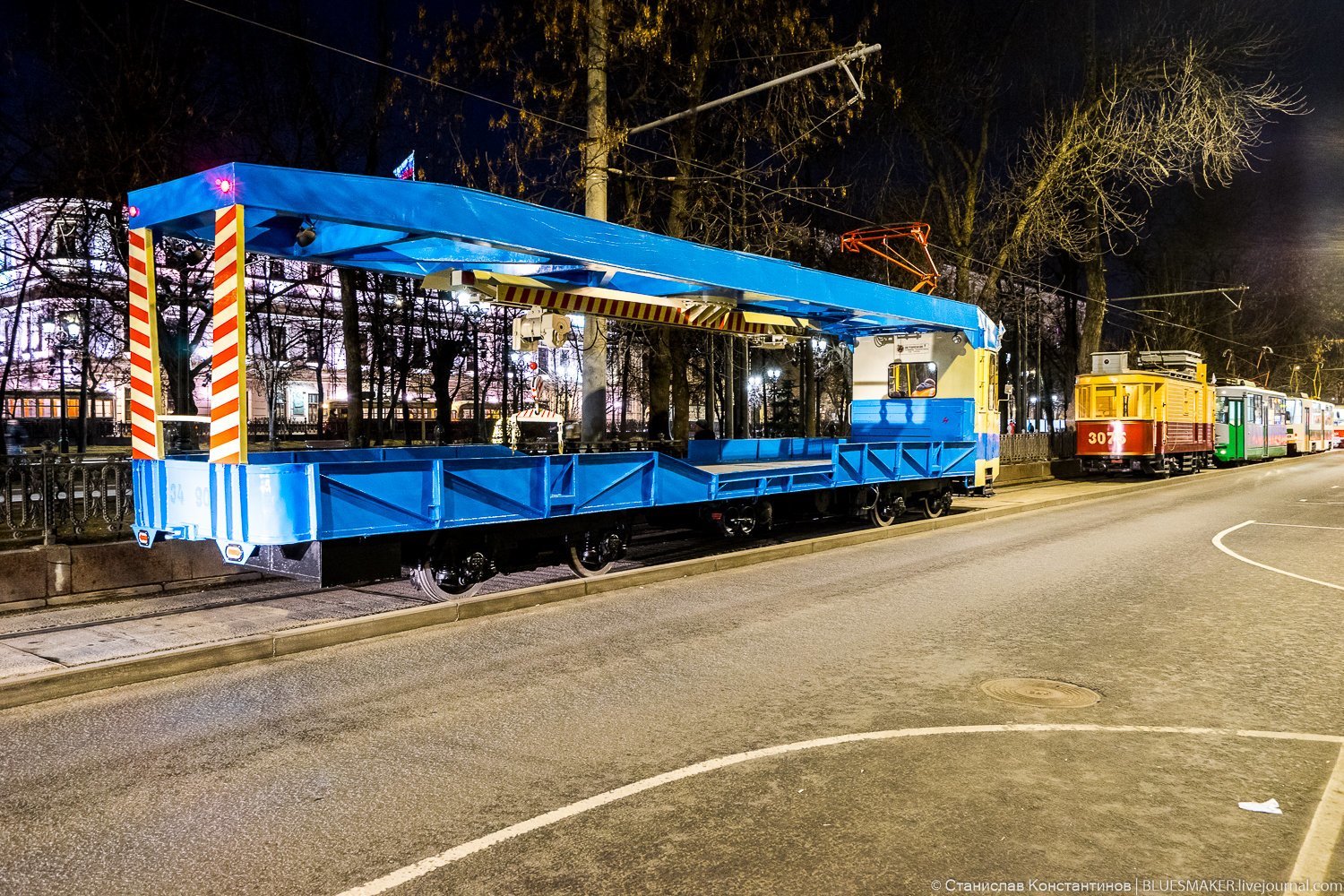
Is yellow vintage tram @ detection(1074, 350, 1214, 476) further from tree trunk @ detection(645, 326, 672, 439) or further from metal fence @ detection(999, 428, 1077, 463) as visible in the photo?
tree trunk @ detection(645, 326, 672, 439)

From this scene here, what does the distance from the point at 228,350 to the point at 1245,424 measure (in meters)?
43.5

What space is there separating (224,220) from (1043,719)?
6.64 m

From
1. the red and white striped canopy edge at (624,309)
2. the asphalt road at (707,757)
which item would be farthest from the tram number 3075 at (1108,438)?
the asphalt road at (707,757)

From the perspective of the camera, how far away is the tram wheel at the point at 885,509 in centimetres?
1569

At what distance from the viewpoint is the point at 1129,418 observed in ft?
97.5

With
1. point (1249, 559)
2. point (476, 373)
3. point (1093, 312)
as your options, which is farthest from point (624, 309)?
point (1093, 312)

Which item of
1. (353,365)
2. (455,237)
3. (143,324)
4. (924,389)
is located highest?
(455,237)

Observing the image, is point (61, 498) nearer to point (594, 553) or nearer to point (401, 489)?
point (401, 489)

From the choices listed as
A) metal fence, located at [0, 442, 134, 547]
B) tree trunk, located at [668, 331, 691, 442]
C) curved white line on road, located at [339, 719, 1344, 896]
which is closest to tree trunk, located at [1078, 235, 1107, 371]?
tree trunk, located at [668, 331, 691, 442]

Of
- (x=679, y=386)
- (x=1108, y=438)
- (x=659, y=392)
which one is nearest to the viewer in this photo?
(x=659, y=392)

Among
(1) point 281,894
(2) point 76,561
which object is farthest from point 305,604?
(1) point 281,894

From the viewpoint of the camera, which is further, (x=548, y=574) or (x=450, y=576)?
(x=548, y=574)

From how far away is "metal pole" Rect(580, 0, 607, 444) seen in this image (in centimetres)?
1523

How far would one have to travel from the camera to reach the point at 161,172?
1794cm
